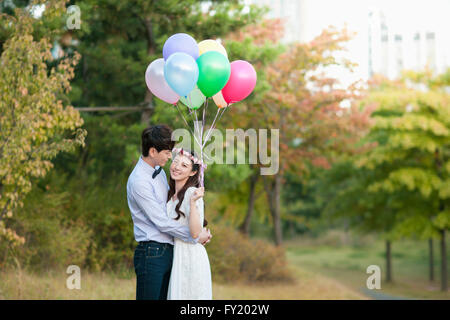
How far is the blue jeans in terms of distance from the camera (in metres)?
3.75

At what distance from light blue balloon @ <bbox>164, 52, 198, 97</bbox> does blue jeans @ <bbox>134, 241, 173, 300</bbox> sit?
5.64 feet

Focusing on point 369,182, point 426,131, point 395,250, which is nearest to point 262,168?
point 369,182

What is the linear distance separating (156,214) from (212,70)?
1.77 metres

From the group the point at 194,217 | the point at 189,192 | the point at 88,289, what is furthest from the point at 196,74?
the point at 88,289

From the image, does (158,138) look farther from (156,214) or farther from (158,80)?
(158,80)

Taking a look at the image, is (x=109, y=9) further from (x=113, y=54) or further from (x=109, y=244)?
(x=109, y=244)

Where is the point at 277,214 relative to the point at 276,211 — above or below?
below

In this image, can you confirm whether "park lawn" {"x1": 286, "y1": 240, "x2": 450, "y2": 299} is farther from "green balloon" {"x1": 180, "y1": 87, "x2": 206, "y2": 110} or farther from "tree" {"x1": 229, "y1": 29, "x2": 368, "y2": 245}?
"green balloon" {"x1": 180, "y1": 87, "x2": 206, "y2": 110}

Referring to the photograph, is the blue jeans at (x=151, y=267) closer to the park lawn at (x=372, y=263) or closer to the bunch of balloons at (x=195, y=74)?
the bunch of balloons at (x=195, y=74)

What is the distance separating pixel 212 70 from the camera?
489 cm

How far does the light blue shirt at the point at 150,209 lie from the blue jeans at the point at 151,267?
6cm

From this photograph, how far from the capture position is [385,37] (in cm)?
4975

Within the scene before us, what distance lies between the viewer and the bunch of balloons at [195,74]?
4.78m

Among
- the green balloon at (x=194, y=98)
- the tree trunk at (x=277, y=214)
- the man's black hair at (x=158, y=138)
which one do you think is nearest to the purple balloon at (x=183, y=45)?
the green balloon at (x=194, y=98)
